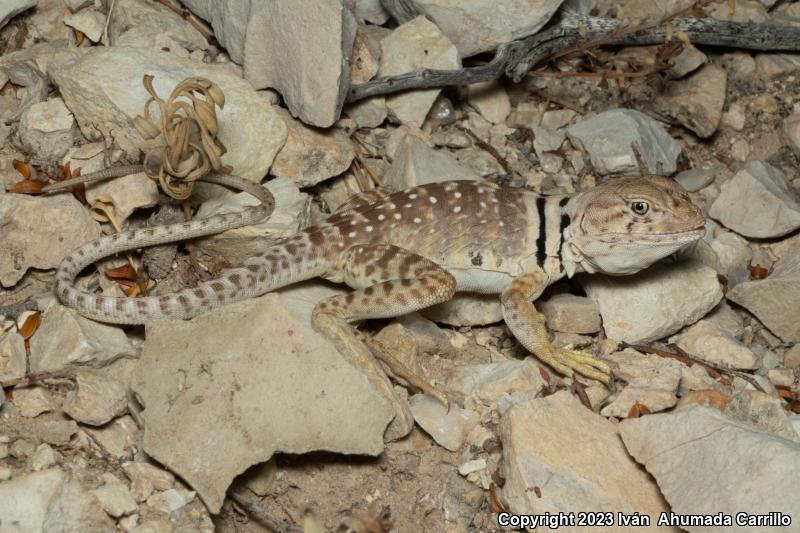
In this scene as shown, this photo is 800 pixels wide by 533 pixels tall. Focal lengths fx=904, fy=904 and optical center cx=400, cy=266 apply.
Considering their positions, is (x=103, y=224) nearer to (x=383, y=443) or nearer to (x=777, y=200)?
(x=383, y=443)

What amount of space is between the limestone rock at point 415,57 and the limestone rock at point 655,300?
162 centimetres

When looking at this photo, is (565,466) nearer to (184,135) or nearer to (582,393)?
(582,393)

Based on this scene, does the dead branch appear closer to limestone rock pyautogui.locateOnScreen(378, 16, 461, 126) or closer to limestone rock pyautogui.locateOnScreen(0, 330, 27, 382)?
limestone rock pyautogui.locateOnScreen(378, 16, 461, 126)

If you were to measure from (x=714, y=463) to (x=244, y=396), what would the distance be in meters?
2.03

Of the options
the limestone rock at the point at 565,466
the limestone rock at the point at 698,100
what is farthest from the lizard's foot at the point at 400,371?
the limestone rock at the point at 698,100

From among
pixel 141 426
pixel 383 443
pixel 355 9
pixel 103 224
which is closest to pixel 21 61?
pixel 103 224

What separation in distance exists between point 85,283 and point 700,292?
3.36 meters

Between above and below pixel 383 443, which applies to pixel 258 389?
above

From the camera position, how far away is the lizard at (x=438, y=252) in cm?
448

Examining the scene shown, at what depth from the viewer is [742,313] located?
213 inches

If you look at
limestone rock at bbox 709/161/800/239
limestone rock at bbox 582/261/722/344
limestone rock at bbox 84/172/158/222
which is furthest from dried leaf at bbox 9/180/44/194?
limestone rock at bbox 709/161/800/239

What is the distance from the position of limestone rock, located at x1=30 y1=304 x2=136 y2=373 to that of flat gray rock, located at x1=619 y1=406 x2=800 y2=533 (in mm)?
2432

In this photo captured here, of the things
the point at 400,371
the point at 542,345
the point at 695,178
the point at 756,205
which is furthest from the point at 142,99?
the point at 756,205

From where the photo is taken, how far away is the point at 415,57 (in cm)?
568
